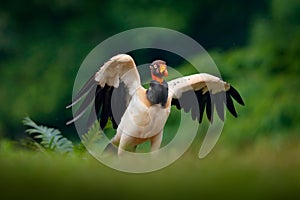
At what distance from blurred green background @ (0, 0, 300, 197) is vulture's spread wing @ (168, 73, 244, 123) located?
377 centimetres

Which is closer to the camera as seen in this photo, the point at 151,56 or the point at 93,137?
the point at 93,137

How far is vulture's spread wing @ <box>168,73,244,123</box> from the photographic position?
261 centimetres

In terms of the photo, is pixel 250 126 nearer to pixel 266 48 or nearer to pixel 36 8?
pixel 266 48

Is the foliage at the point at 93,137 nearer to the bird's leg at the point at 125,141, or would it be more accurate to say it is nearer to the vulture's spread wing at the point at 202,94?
the bird's leg at the point at 125,141

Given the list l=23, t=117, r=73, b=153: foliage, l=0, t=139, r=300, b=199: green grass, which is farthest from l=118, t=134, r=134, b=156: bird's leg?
l=0, t=139, r=300, b=199: green grass

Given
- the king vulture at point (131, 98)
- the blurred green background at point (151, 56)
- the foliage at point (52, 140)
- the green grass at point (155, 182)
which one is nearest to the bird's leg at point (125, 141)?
the king vulture at point (131, 98)

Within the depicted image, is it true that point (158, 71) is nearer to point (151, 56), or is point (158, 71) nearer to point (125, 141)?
point (125, 141)

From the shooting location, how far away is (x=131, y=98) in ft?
8.22

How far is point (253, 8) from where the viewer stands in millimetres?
11422

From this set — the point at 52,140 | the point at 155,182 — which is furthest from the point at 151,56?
the point at 155,182

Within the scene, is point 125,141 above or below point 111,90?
below

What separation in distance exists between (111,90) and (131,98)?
92mm

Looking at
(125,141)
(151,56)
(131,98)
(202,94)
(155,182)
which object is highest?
(151,56)

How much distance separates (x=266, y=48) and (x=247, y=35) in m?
2.18
